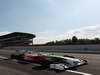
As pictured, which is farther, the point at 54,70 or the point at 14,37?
the point at 14,37

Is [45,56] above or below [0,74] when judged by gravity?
above

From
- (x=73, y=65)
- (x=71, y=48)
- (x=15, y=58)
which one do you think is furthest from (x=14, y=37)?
(x=73, y=65)

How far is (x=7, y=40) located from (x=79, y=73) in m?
125

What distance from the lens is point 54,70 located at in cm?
1148

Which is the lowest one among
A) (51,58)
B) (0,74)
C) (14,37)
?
(0,74)

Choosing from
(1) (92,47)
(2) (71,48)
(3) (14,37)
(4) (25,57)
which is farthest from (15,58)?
(3) (14,37)

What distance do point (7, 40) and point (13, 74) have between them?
123167 mm

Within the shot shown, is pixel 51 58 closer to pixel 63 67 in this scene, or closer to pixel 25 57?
pixel 63 67

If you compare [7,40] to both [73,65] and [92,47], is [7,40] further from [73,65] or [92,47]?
[73,65]

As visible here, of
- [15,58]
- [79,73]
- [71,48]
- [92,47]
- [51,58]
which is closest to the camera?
[79,73]

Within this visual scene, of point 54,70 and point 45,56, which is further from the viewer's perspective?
point 45,56

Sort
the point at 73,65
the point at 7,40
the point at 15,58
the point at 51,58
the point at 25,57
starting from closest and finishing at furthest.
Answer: the point at 73,65 < the point at 51,58 < the point at 25,57 < the point at 15,58 < the point at 7,40

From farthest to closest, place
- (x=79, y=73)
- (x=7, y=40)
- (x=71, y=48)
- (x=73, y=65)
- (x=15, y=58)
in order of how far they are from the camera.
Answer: (x=7, y=40) → (x=71, y=48) → (x=15, y=58) → (x=73, y=65) → (x=79, y=73)

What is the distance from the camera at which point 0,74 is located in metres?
11.1
